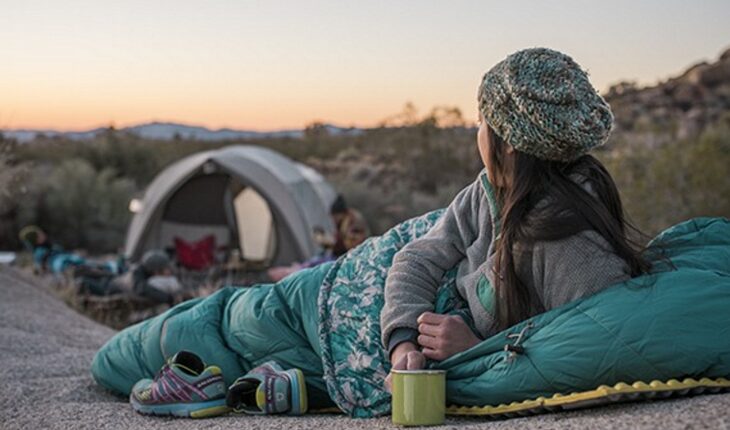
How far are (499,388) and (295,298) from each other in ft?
3.48

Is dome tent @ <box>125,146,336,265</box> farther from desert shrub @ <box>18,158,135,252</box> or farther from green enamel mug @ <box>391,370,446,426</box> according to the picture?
green enamel mug @ <box>391,370,446,426</box>

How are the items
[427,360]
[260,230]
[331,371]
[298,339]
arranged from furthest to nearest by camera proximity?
[260,230] < [298,339] < [331,371] < [427,360]

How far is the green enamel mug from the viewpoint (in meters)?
3.48

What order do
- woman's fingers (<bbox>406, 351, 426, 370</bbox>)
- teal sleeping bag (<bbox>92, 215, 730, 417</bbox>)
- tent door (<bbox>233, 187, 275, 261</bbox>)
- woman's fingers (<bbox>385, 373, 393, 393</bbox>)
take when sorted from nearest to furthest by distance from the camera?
teal sleeping bag (<bbox>92, 215, 730, 417</bbox>) → woman's fingers (<bbox>406, 351, 426, 370</bbox>) → woman's fingers (<bbox>385, 373, 393, 393</bbox>) → tent door (<bbox>233, 187, 275, 261</bbox>)

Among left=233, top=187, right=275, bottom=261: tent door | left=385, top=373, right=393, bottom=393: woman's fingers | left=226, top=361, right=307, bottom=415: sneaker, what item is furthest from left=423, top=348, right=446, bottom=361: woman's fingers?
left=233, top=187, right=275, bottom=261: tent door

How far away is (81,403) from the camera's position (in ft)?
15.3

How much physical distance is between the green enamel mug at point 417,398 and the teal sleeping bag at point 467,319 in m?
0.20

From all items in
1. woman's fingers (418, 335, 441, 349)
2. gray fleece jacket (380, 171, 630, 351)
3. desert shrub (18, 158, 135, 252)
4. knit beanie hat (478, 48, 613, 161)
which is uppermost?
knit beanie hat (478, 48, 613, 161)

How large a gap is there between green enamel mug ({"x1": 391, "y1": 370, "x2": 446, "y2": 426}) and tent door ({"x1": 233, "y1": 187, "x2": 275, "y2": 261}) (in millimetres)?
12795

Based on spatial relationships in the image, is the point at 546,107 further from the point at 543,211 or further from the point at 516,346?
the point at 516,346

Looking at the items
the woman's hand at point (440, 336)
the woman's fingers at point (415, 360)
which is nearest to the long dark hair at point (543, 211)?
the woman's hand at point (440, 336)

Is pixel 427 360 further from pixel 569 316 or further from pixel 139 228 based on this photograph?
pixel 139 228

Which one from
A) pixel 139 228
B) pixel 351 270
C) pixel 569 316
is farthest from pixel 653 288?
pixel 139 228

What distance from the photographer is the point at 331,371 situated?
4.03m
